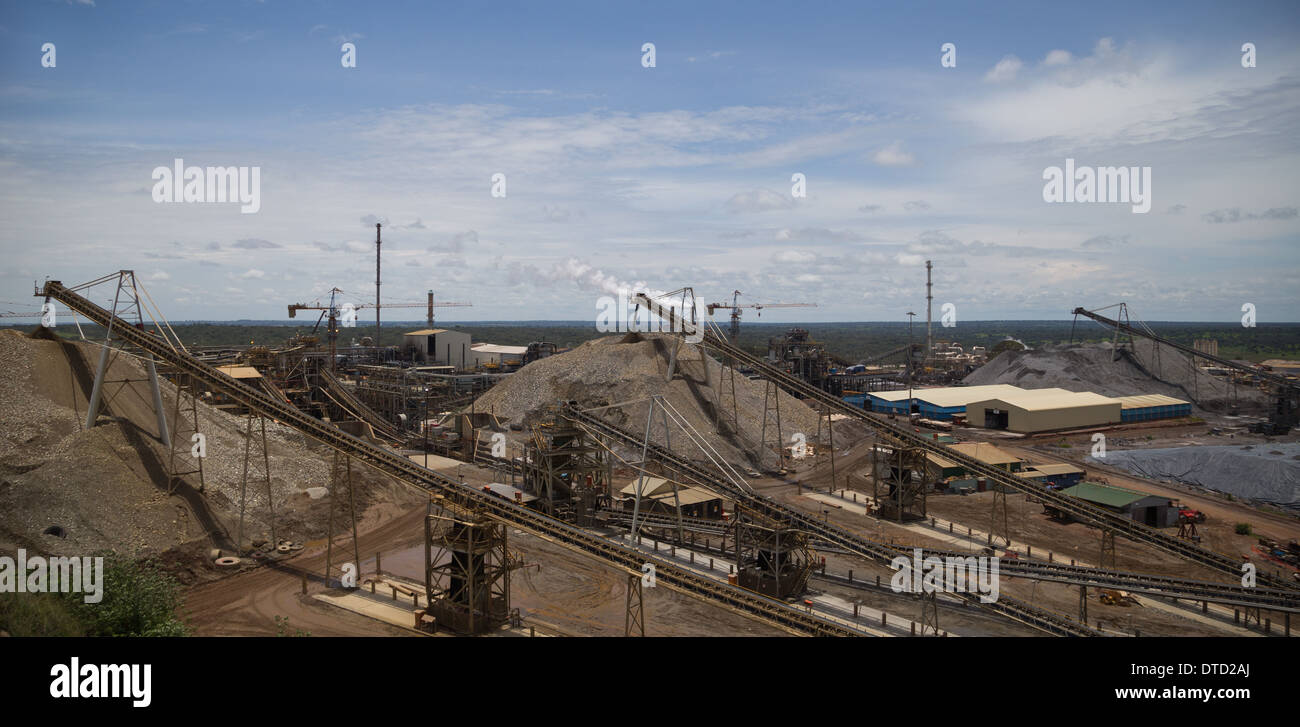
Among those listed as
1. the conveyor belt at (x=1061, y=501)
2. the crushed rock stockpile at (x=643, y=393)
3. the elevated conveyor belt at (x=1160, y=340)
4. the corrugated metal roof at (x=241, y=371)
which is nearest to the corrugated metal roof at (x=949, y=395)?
the crushed rock stockpile at (x=643, y=393)

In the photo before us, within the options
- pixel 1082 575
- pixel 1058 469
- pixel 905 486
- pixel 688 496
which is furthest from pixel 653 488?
pixel 1058 469

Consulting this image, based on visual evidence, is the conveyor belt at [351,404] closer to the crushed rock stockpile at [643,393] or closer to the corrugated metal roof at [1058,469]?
the crushed rock stockpile at [643,393]

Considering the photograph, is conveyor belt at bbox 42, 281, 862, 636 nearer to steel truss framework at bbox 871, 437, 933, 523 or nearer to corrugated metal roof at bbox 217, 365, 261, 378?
steel truss framework at bbox 871, 437, 933, 523

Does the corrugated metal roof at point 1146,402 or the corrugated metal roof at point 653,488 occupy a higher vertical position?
the corrugated metal roof at point 1146,402

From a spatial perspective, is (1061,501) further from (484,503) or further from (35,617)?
(35,617)

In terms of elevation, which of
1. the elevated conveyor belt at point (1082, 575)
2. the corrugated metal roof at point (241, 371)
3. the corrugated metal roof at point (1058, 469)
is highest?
the corrugated metal roof at point (241, 371)

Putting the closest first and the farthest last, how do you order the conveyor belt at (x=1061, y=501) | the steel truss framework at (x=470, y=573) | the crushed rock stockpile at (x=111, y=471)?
the steel truss framework at (x=470, y=573), the crushed rock stockpile at (x=111, y=471), the conveyor belt at (x=1061, y=501)
